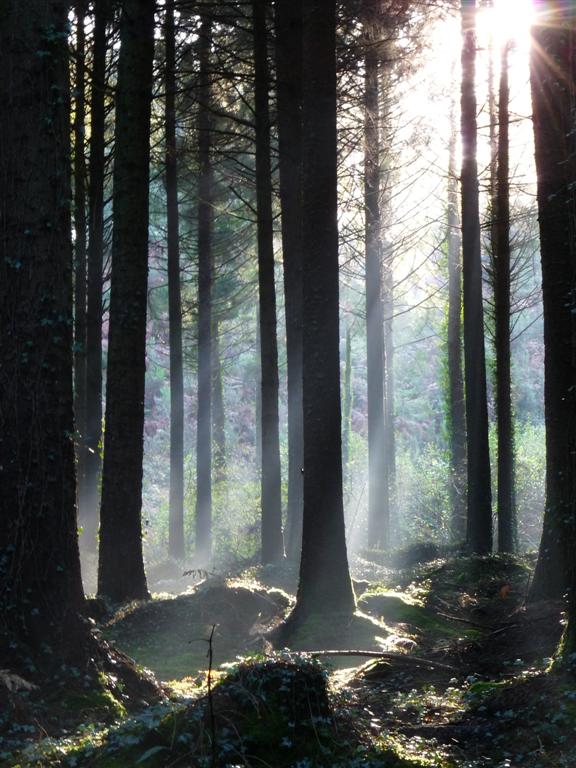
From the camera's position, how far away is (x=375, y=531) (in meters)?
23.3

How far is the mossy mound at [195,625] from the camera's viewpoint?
28.3ft

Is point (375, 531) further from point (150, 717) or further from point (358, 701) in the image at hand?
point (150, 717)

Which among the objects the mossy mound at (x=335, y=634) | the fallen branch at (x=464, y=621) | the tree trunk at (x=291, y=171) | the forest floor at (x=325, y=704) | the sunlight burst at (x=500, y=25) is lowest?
the fallen branch at (x=464, y=621)

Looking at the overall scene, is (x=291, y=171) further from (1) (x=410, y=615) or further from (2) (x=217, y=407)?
(2) (x=217, y=407)

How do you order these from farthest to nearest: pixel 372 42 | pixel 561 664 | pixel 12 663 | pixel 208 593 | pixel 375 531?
pixel 375 531, pixel 372 42, pixel 208 593, pixel 12 663, pixel 561 664

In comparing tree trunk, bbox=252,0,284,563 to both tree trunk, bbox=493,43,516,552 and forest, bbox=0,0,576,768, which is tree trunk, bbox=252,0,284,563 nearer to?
forest, bbox=0,0,576,768

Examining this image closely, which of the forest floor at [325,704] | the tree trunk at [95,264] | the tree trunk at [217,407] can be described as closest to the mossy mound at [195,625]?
the forest floor at [325,704]

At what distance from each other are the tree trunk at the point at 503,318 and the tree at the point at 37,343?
11665 millimetres

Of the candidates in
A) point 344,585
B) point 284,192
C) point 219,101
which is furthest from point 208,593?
point 219,101

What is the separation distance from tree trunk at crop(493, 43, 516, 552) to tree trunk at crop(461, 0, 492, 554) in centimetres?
133

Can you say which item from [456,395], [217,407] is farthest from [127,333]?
[217,407]

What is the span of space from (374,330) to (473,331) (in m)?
6.70

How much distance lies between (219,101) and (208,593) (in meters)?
11.5

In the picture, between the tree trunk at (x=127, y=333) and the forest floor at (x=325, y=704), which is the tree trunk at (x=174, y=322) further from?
the forest floor at (x=325, y=704)
